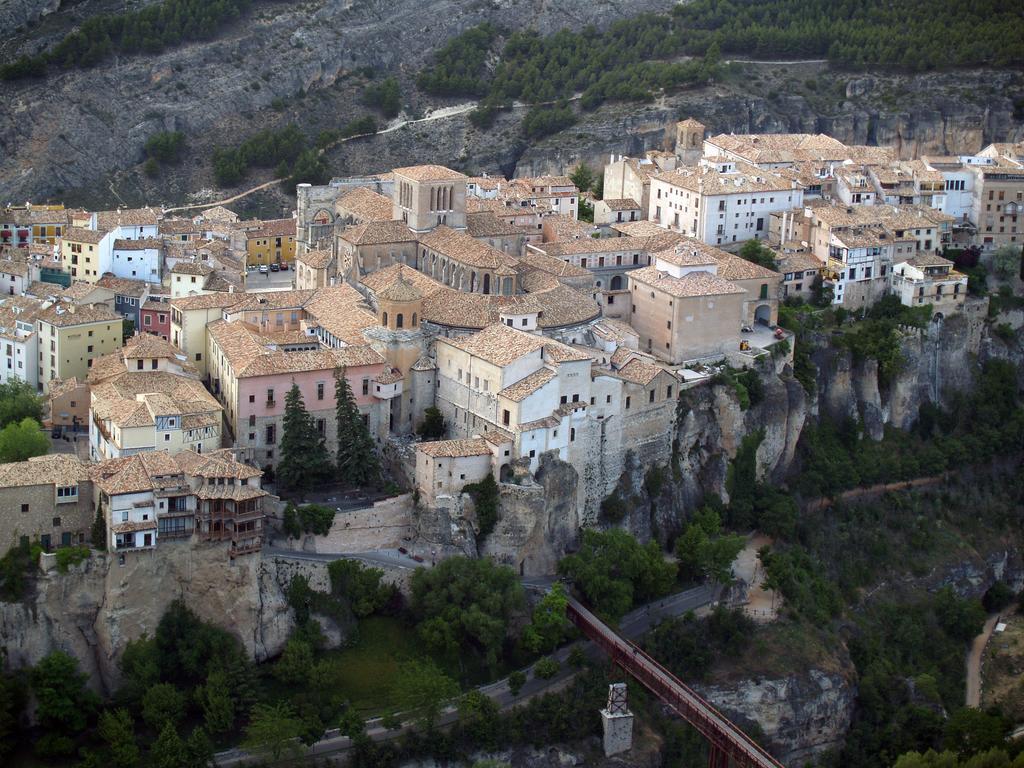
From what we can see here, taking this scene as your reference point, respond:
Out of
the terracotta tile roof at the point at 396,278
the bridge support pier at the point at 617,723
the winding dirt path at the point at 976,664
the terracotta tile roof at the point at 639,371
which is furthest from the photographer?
the winding dirt path at the point at 976,664

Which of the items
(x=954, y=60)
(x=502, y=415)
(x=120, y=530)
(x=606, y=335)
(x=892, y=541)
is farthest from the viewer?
(x=954, y=60)

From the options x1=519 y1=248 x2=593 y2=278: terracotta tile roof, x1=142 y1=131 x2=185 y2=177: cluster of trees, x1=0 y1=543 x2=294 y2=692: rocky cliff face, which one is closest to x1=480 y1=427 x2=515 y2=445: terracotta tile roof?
x1=0 y1=543 x2=294 y2=692: rocky cliff face

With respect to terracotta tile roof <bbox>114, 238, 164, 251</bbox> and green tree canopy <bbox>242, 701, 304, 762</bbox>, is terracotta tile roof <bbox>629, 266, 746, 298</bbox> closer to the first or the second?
terracotta tile roof <bbox>114, 238, 164, 251</bbox>

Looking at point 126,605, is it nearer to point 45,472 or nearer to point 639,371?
point 45,472

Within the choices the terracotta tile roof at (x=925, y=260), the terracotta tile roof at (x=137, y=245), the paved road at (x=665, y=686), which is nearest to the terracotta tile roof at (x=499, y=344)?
the paved road at (x=665, y=686)

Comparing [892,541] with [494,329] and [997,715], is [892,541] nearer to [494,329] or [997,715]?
[997,715]

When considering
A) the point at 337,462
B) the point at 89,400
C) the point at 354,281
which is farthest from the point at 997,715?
the point at 89,400

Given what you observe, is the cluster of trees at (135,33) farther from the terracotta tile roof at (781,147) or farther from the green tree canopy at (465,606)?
the green tree canopy at (465,606)
